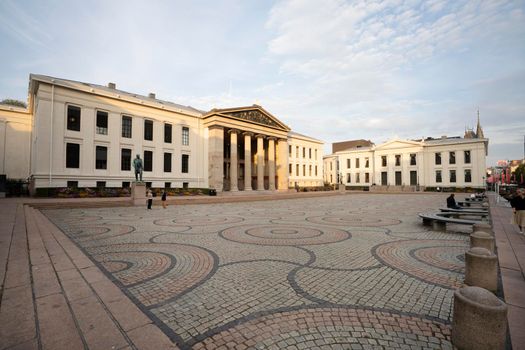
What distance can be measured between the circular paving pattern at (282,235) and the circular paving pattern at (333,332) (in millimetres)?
4219

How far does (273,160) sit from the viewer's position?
149 feet

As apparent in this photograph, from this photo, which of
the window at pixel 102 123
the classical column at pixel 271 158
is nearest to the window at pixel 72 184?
the window at pixel 102 123

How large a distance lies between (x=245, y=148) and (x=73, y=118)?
22555 mm

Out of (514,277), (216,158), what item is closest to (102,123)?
(216,158)

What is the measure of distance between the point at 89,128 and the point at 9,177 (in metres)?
14.2

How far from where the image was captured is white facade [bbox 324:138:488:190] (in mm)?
51188

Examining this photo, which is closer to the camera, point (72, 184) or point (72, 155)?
→ point (72, 184)

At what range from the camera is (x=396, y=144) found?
60.5m

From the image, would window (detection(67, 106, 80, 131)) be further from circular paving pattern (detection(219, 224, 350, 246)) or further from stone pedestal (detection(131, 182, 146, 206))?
circular paving pattern (detection(219, 224, 350, 246))

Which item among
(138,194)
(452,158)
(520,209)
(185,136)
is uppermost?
(185,136)

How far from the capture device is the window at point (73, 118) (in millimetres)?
26625

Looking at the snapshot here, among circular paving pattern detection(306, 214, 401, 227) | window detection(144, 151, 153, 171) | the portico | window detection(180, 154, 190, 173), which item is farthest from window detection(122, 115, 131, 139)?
circular paving pattern detection(306, 214, 401, 227)

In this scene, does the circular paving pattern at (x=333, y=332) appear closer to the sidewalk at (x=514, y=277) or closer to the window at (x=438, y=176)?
the sidewalk at (x=514, y=277)

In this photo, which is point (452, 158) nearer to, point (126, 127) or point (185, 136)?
point (185, 136)
